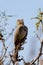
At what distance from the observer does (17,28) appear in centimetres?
103

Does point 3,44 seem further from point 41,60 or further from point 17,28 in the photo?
point 41,60

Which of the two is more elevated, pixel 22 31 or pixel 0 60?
pixel 22 31

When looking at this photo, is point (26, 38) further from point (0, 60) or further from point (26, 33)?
point (0, 60)

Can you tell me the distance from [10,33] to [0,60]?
25 cm

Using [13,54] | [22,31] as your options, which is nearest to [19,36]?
[22,31]

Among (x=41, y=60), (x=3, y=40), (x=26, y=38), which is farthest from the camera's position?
(x=26, y=38)

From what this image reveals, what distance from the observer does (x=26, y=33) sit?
1.05m

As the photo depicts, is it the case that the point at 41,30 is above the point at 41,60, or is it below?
above

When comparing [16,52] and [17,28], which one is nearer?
[16,52]

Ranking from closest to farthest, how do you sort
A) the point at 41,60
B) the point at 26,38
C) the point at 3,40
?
the point at 41,60 < the point at 3,40 < the point at 26,38

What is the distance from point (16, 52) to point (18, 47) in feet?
0.13

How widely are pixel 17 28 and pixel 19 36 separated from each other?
0.15ft

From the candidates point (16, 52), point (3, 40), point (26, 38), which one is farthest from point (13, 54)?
point (26, 38)

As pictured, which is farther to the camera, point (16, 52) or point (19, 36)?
point (19, 36)
